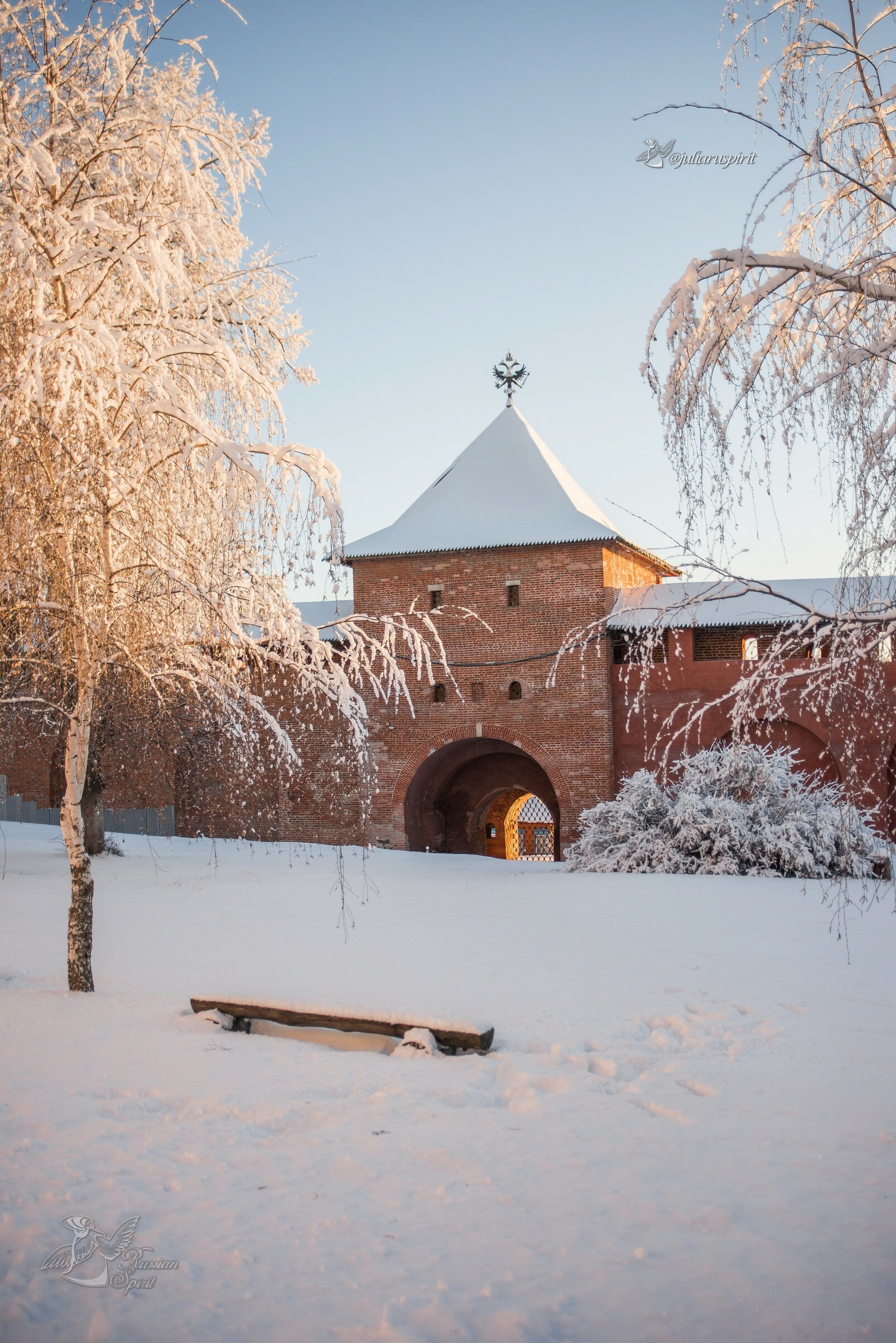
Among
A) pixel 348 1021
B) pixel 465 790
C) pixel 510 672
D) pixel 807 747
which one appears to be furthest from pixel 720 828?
pixel 465 790

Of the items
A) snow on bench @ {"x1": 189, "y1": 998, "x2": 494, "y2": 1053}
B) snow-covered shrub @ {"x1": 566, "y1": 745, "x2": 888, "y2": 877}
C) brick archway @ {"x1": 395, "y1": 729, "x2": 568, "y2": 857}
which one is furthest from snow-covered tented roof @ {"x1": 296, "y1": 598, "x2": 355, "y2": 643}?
snow on bench @ {"x1": 189, "y1": 998, "x2": 494, "y2": 1053}

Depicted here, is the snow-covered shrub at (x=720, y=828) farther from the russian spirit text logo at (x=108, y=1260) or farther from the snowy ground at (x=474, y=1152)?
the russian spirit text logo at (x=108, y=1260)

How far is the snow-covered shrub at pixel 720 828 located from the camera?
12375 millimetres

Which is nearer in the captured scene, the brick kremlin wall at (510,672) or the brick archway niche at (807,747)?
the brick archway niche at (807,747)

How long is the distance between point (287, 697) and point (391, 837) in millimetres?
3574

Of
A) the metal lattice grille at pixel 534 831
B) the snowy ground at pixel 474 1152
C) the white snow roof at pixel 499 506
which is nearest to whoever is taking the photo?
the snowy ground at pixel 474 1152

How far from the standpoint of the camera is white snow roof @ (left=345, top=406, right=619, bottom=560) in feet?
60.6

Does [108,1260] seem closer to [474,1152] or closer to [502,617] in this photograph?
[474,1152]

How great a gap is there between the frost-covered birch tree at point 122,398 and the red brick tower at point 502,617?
40.2 ft

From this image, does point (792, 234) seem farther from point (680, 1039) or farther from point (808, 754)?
point (808, 754)

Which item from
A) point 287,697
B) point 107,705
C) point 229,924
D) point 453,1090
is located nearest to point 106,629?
point 107,705

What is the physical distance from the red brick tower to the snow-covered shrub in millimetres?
3809

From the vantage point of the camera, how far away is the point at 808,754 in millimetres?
16906

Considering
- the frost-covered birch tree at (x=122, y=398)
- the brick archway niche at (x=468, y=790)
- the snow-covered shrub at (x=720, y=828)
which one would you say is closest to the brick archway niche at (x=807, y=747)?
the snow-covered shrub at (x=720, y=828)
